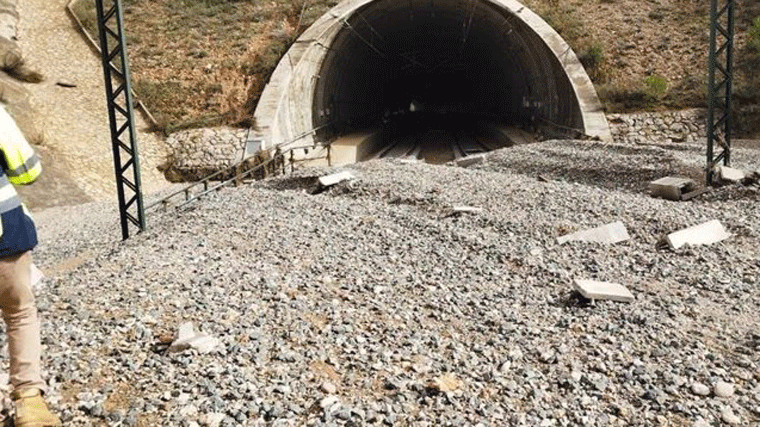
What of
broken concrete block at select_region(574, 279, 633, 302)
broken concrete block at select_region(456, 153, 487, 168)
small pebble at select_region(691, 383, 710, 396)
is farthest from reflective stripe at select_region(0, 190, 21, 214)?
broken concrete block at select_region(456, 153, 487, 168)

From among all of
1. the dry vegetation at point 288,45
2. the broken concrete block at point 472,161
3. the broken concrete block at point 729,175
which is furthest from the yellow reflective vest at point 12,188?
the dry vegetation at point 288,45

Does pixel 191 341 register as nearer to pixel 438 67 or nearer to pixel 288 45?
pixel 288 45

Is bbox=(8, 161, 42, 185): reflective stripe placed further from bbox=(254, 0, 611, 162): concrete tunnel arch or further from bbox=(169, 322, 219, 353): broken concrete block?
bbox=(254, 0, 611, 162): concrete tunnel arch

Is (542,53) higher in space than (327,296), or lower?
higher

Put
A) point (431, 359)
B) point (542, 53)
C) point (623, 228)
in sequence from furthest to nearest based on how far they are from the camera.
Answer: point (542, 53) < point (623, 228) < point (431, 359)

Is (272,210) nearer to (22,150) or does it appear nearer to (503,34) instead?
(22,150)

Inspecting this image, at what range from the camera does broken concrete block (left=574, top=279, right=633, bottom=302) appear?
663 centimetres

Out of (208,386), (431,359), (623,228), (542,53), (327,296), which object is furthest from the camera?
(542,53)

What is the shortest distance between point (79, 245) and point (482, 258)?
9.11 metres

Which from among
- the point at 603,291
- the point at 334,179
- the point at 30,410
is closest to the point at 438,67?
the point at 334,179

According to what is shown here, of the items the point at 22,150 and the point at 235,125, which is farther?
the point at 235,125

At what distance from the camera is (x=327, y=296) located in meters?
7.00

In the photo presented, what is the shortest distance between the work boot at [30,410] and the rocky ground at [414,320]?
0.82 feet

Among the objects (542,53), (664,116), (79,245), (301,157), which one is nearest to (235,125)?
(301,157)
